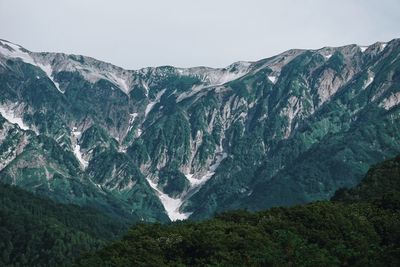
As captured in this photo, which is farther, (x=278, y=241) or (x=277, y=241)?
(x=277, y=241)

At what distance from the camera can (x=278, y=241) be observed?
476ft

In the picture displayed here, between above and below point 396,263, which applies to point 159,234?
above

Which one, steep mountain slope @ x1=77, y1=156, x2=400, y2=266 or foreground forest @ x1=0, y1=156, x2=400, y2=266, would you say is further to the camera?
foreground forest @ x1=0, y1=156, x2=400, y2=266

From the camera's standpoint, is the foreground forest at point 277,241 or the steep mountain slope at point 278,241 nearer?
the steep mountain slope at point 278,241

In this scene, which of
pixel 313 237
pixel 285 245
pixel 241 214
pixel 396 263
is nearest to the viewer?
pixel 396 263

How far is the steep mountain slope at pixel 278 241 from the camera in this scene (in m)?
125

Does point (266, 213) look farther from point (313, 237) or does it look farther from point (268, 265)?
point (268, 265)

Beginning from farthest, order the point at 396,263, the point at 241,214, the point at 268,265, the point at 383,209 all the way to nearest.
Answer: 1. the point at 241,214
2. the point at 383,209
3. the point at 268,265
4. the point at 396,263

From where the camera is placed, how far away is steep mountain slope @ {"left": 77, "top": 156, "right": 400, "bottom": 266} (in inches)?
4906

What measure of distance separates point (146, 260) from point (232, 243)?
18.2 m

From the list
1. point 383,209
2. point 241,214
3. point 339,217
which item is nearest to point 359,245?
point 339,217

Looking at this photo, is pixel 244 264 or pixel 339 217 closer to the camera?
pixel 244 264

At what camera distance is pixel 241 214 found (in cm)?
18475

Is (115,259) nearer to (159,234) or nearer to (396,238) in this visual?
(159,234)
